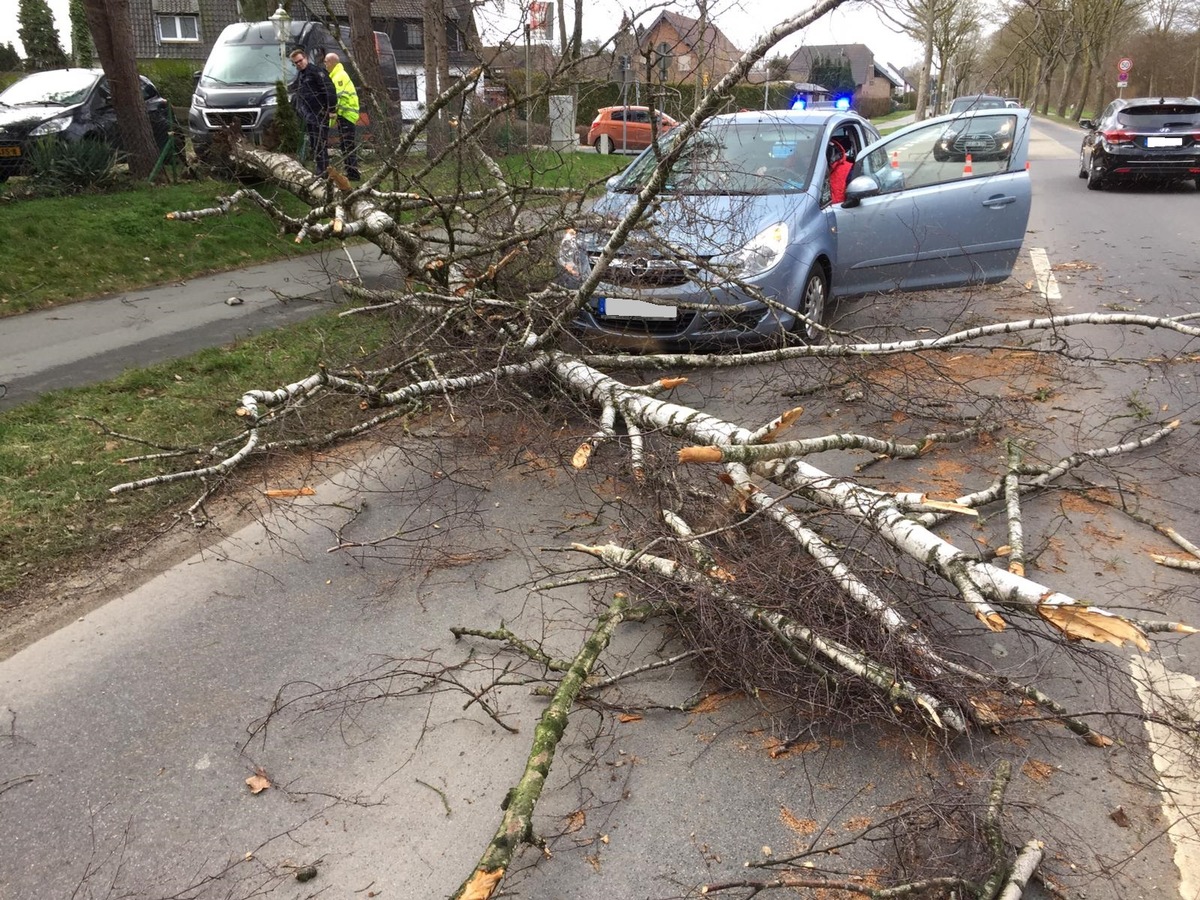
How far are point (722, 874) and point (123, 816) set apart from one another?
1.84 meters

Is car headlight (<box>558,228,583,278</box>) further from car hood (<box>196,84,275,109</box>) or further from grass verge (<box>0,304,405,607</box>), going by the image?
car hood (<box>196,84,275,109</box>)

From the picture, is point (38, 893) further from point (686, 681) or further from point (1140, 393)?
point (1140, 393)

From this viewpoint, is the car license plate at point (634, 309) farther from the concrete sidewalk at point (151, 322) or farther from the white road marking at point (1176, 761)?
the white road marking at point (1176, 761)

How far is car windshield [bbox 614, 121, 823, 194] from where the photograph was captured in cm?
656

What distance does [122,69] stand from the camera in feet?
39.5

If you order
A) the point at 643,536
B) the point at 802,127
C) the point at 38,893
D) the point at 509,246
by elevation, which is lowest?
the point at 38,893

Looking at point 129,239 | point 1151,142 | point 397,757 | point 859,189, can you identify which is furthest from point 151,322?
point 1151,142

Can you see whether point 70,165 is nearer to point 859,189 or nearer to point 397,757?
point 859,189

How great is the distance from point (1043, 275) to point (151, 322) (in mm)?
9093

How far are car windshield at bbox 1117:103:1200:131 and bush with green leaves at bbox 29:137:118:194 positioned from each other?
17434 mm

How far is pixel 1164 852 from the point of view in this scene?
2.45 meters

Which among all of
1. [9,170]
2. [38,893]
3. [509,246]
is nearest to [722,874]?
[38,893]

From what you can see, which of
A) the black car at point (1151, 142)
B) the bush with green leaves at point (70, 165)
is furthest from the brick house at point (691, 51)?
the black car at point (1151, 142)

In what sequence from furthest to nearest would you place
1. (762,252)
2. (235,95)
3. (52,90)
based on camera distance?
(235,95) → (52,90) → (762,252)
